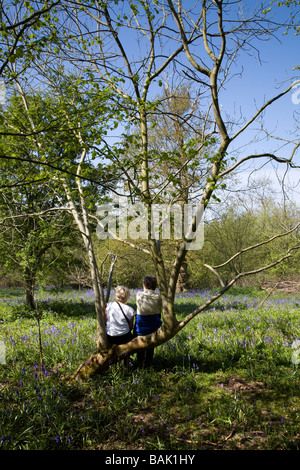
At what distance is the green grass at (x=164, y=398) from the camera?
111 inches

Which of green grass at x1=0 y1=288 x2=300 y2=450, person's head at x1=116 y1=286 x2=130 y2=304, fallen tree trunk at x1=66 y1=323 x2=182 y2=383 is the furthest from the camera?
person's head at x1=116 y1=286 x2=130 y2=304

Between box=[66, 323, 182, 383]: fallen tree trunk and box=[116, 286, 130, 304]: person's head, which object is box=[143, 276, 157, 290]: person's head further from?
box=[66, 323, 182, 383]: fallen tree trunk

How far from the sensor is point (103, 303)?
416 cm

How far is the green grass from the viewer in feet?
9.27

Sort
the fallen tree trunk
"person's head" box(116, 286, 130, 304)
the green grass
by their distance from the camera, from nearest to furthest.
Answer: the green grass → the fallen tree trunk → "person's head" box(116, 286, 130, 304)

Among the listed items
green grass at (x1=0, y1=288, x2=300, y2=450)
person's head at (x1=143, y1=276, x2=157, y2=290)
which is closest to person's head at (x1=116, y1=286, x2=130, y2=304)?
person's head at (x1=143, y1=276, x2=157, y2=290)

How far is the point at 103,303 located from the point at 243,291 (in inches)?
527

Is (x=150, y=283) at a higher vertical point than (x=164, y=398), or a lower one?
higher

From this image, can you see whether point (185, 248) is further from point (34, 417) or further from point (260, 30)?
point (260, 30)

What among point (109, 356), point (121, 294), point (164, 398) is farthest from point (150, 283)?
point (164, 398)

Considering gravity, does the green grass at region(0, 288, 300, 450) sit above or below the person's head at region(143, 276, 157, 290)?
below

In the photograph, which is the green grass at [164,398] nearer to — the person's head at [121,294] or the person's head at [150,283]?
the person's head at [121,294]

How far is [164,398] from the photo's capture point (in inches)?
140

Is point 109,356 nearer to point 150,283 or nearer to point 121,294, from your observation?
point 121,294
